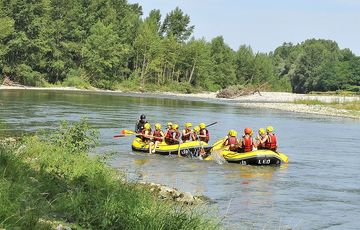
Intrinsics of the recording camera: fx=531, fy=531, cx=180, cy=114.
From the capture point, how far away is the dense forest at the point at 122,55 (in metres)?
70.7

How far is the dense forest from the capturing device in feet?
232

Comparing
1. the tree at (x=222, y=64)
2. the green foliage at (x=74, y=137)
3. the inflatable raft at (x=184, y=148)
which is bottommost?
the inflatable raft at (x=184, y=148)

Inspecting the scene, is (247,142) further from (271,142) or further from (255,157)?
(255,157)

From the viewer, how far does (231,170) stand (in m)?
17.0

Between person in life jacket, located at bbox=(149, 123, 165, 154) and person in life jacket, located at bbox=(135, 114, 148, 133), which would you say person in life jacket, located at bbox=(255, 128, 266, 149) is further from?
person in life jacket, located at bbox=(135, 114, 148, 133)

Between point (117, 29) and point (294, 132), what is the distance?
63.4 metres

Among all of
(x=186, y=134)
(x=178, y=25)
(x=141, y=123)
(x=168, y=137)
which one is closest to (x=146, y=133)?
(x=168, y=137)

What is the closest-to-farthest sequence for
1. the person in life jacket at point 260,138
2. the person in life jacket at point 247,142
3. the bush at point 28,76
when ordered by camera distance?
the person in life jacket at point 247,142
the person in life jacket at point 260,138
the bush at point 28,76

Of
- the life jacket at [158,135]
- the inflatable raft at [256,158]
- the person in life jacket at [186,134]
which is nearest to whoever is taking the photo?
the inflatable raft at [256,158]

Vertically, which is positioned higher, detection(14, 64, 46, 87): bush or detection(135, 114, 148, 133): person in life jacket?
detection(14, 64, 46, 87): bush

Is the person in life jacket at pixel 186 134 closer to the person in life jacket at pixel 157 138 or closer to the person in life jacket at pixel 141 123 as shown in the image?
the person in life jacket at pixel 157 138

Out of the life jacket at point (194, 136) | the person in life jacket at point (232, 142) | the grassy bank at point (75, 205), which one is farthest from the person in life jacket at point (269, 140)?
the grassy bank at point (75, 205)

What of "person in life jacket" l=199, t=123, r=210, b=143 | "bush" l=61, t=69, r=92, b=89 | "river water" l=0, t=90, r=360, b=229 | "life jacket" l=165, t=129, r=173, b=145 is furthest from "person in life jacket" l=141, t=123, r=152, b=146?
"bush" l=61, t=69, r=92, b=89

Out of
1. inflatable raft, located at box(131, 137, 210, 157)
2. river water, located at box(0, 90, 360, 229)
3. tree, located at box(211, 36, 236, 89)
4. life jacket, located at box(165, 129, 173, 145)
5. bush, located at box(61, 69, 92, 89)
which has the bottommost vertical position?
river water, located at box(0, 90, 360, 229)
